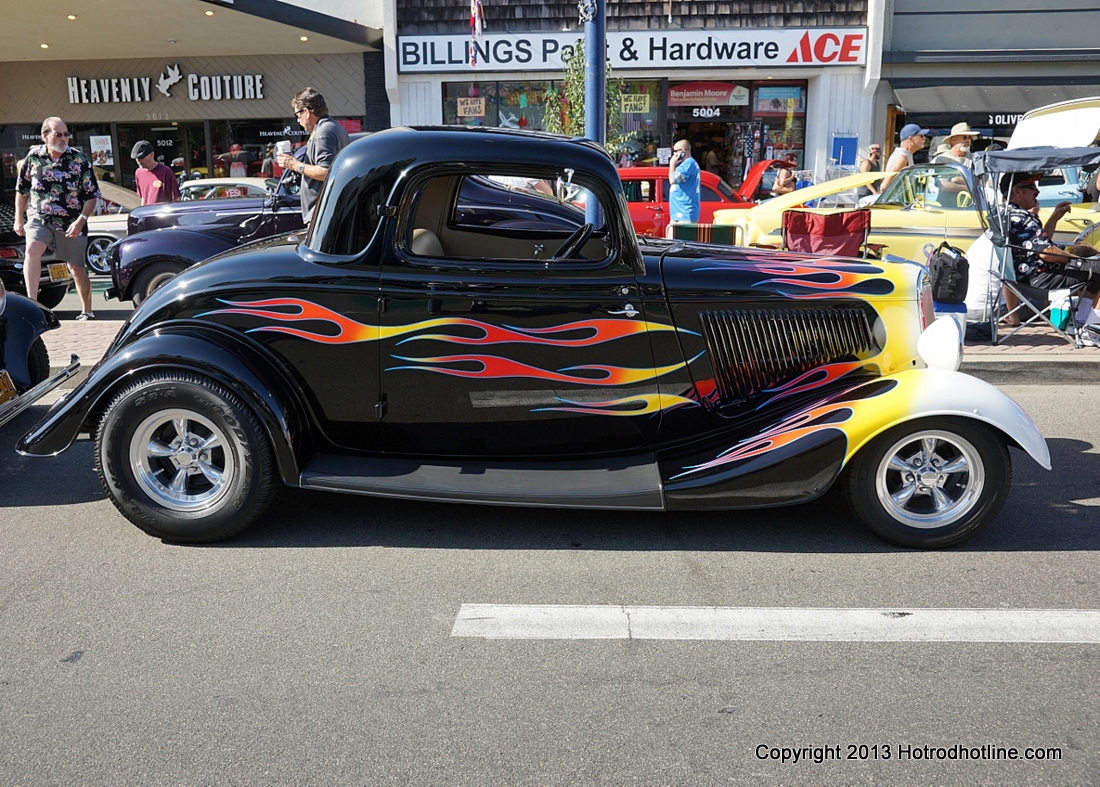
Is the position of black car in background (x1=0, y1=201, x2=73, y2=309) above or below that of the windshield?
below

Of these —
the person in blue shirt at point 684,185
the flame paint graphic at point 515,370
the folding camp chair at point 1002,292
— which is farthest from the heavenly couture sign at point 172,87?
the flame paint graphic at point 515,370

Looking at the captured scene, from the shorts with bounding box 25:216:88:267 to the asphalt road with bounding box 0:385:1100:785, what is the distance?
521 cm

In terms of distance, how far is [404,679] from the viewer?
10.2ft

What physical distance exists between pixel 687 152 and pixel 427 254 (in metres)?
8.03

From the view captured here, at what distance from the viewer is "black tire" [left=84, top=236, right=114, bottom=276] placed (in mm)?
12750

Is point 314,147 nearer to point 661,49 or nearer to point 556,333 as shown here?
point 556,333

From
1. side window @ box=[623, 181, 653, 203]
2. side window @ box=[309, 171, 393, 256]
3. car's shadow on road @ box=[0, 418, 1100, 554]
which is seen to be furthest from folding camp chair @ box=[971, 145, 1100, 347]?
side window @ box=[309, 171, 393, 256]

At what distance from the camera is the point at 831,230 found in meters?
8.97

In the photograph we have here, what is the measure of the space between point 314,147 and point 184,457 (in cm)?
378

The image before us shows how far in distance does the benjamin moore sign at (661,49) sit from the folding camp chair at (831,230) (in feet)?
32.5

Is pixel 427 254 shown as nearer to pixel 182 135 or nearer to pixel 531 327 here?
pixel 531 327

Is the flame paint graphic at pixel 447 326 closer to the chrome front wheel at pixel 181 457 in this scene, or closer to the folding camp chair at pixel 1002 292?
the chrome front wheel at pixel 181 457

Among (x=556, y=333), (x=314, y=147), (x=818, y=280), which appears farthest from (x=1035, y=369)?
(x=314, y=147)

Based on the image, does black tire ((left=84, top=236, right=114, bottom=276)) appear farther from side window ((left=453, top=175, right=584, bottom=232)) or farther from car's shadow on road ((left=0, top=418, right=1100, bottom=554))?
side window ((left=453, top=175, right=584, bottom=232))
